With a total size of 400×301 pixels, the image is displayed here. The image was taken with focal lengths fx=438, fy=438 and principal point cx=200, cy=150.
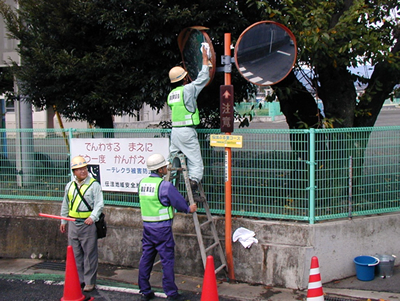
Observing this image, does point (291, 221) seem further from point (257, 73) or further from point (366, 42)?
point (366, 42)

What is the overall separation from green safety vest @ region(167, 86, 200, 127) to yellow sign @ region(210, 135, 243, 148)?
0.33 meters

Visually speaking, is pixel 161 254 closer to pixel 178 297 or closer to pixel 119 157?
pixel 178 297

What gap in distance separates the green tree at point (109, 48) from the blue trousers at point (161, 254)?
7.64 feet

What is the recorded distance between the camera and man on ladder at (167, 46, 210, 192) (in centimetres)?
544

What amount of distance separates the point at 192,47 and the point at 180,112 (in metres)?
1.17

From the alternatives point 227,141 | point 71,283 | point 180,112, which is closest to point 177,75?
point 180,112

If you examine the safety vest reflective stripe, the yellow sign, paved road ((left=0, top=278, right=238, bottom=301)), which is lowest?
paved road ((left=0, top=278, right=238, bottom=301))

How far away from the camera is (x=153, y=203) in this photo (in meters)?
4.97

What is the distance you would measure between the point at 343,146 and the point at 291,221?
47.6 inches

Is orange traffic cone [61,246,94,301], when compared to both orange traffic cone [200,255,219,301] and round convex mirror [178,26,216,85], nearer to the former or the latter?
orange traffic cone [200,255,219,301]

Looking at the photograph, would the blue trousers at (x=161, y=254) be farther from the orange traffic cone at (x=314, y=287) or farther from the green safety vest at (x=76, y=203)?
the orange traffic cone at (x=314, y=287)

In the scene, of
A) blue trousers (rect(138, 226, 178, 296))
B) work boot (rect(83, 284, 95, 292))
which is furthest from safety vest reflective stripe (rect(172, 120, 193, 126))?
work boot (rect(83, 284, 95, 292))

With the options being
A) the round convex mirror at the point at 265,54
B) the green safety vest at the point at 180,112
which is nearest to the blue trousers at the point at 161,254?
the green safety vest at the point at 180,112

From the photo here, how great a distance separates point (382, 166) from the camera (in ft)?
19.6
